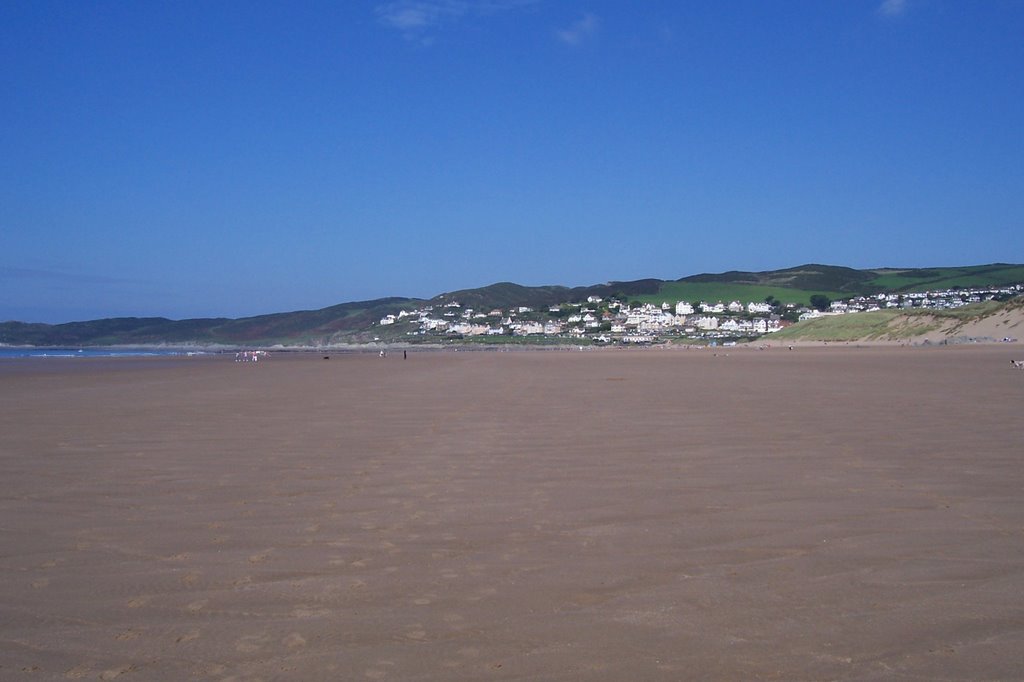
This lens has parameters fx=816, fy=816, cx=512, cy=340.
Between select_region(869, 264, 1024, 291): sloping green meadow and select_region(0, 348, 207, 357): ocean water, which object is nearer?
select_region(0, 348, 207, 357): ocean water

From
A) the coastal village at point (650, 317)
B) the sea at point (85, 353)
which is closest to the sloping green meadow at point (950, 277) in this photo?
the coastal village at point (650, 317)

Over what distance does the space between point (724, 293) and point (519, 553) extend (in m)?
121

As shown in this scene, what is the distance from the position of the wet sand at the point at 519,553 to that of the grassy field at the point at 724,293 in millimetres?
108955

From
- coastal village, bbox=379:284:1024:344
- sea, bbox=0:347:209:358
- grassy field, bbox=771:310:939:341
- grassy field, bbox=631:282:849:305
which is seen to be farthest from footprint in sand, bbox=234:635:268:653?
grassy field, bbox=631:282:849:305

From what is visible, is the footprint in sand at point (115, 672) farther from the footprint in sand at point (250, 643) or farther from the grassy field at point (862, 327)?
the grassy field at point (862, 327)

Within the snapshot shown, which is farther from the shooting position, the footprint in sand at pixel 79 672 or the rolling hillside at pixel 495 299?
the rolling hillside at pixel 495 299

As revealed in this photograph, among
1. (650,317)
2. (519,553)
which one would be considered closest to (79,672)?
(519,553)

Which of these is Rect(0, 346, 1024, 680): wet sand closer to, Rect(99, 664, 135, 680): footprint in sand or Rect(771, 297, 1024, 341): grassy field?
Rect(99, 664, 135, 680): footprint in sand

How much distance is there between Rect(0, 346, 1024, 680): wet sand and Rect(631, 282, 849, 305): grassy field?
357 feet

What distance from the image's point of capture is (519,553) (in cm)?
462

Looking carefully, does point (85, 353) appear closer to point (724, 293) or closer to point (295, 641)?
point (295, 641)

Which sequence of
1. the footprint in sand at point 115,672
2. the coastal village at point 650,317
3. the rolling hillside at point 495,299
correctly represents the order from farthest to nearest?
the rolling hillside at point 495,299, the coastal village at point 650,317, the footprint in sand at point 115,672

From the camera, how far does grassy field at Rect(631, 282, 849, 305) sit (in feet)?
378

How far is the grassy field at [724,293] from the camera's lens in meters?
115
